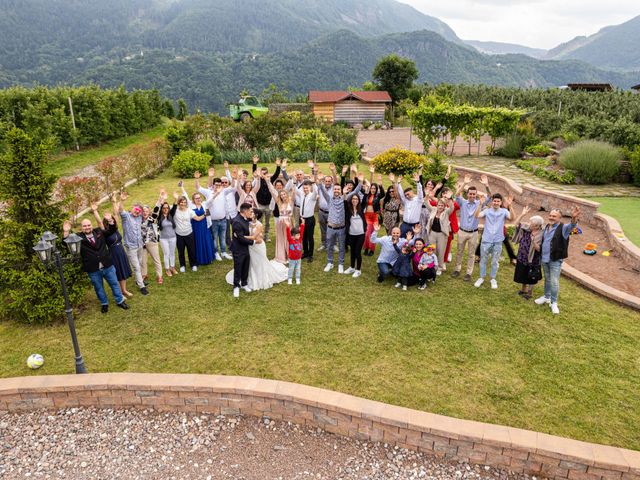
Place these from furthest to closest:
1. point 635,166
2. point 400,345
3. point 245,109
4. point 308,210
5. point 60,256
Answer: point 245,109 → point 635,166 → point 308,210 → point 400,345 → point 60,256

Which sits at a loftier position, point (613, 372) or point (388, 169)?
point (388, 169)

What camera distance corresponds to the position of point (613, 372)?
5262 millimetres

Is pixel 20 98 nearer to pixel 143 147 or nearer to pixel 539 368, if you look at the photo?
pixel 143 147

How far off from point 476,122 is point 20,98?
64.9 feet

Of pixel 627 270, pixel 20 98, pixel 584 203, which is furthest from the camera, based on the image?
pixel 20 98

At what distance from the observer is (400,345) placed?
5785 mm

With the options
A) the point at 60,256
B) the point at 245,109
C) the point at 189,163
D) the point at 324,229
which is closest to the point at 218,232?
the point at 324,229

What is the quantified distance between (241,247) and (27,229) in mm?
2898

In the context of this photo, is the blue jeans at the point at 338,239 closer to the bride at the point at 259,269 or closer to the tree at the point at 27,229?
the bride at the point at 259,269

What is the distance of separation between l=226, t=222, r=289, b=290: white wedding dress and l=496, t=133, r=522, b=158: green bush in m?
15.7

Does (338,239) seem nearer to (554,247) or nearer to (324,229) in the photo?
(324,229)

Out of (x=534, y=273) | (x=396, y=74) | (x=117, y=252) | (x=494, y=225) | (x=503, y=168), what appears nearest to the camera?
(x=117, y=252)

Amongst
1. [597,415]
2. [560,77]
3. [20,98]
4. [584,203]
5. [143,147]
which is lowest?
[597,415]

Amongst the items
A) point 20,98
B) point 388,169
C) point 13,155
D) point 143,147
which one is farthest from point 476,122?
point 20,98
